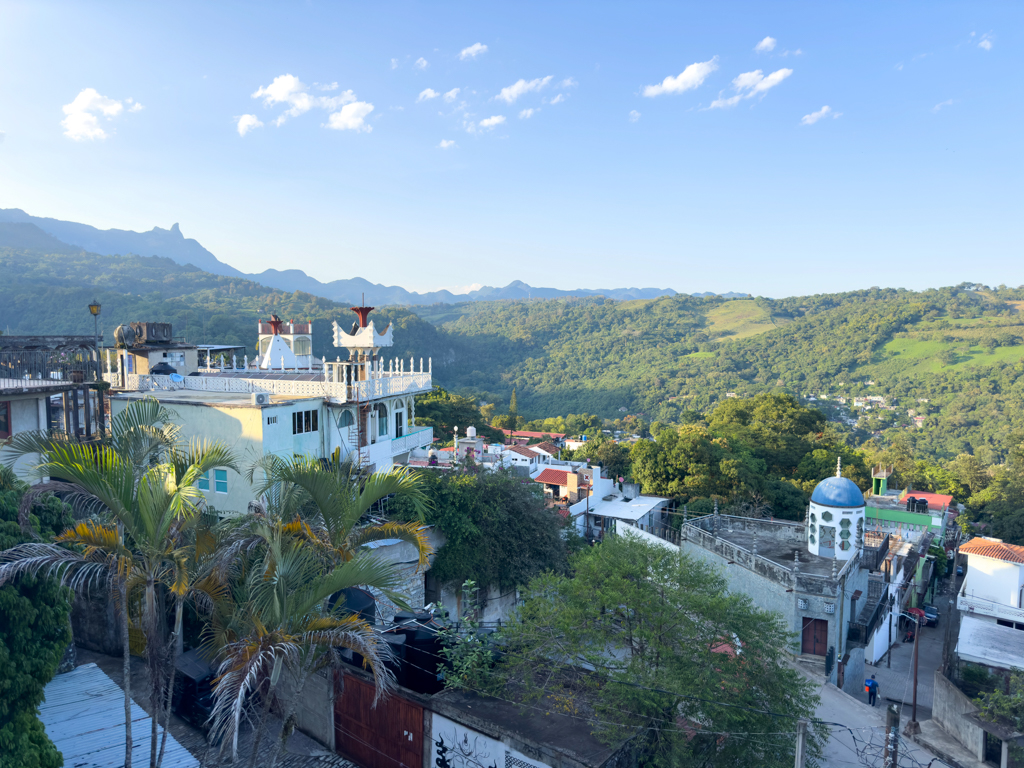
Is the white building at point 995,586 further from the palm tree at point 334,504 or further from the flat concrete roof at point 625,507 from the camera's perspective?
the palm tree at point 334,504

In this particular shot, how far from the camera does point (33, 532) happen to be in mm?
8297

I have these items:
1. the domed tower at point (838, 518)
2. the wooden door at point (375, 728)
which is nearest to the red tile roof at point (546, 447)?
the domed tower at point (838, 518)

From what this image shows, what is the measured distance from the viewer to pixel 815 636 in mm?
22219

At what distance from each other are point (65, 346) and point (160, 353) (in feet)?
9.96

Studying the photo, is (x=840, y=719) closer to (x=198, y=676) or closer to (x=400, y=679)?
(x=400, y=679)

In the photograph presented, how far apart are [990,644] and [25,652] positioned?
32584 millimetres

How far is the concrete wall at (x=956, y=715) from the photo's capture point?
19266 millimetres

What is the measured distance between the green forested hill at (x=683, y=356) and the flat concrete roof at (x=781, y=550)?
204 feet

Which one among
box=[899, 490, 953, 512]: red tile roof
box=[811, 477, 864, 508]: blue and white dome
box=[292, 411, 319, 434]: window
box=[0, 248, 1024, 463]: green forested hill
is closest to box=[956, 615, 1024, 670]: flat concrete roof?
box=[811, 477, 864, 508]: blue and white dome

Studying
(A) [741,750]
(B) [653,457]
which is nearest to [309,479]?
(A) [741,750]

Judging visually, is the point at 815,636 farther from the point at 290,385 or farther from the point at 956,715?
the point at 290,385

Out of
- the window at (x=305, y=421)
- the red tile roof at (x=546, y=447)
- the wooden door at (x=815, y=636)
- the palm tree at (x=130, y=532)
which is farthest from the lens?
the red tile roof at (x=546, y=447)

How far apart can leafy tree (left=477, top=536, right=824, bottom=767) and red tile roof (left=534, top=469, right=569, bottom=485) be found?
29232mm

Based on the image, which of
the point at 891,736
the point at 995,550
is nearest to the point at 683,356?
the point at 995,550
